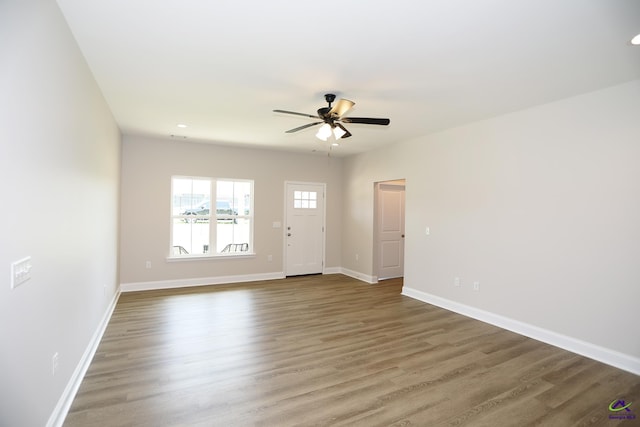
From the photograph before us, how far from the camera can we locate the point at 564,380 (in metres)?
2.73

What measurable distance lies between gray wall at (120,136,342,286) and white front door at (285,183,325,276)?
0.17 m

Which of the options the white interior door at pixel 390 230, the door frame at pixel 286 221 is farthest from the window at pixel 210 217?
the white interior door at pixel 390 230

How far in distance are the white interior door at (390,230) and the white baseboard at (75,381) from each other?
4.73 meters

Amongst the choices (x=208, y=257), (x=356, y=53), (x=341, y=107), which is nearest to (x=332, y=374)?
(x=341, y=107)

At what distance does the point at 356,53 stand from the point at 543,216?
2.79 m

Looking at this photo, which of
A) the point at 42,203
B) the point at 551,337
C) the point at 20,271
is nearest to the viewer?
the point at 20,271

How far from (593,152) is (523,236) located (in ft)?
3.64

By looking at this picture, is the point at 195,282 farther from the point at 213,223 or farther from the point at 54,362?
the point at 54,362

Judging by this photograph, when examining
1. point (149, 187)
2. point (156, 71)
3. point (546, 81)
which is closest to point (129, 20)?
point (156, 71)

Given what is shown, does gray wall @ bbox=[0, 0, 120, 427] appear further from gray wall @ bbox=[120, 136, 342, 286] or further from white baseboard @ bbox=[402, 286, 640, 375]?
white baseboard @ bbox=[402, 286, 640, 375]

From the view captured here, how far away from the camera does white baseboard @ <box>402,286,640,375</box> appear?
2.95 meters

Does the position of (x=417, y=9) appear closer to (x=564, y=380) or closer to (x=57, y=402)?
(x=564, y=380)

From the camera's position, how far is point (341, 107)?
119 inches

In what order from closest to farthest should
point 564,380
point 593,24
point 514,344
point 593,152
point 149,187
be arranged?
point 593,24 < point 564,380 < point 593,152 < point 514,344 < point 149,187
